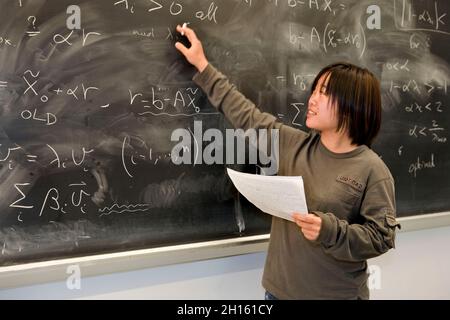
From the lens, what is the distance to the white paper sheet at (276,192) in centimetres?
114

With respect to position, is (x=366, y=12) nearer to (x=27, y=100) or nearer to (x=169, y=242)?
(x=169, y=242)

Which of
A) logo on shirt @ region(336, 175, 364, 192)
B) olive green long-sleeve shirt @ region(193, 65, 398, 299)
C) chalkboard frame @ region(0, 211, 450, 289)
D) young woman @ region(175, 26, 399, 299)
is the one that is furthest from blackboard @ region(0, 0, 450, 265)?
logo on shirt @ region(336, 175, 364, 192)

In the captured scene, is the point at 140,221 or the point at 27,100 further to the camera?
the point at 140,221

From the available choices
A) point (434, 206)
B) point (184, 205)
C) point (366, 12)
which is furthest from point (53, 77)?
point (434, 206)

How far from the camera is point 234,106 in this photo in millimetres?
1487

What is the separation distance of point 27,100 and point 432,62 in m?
1.80

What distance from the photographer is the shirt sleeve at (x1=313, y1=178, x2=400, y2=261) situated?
1.19 meters

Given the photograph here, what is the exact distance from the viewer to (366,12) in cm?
183

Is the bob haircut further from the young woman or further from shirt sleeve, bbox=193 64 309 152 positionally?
shirt sleeve, bbox=193 64 309 152

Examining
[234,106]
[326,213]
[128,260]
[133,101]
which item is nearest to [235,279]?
[128,260]

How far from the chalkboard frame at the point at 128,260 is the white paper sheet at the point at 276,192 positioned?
35 centimetres

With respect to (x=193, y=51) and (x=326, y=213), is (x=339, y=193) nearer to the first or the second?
(x=326, y=213)

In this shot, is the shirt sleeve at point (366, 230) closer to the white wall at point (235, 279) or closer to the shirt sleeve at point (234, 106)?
the shirt sleeve at point (234, 106)

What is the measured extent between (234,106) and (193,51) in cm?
24
